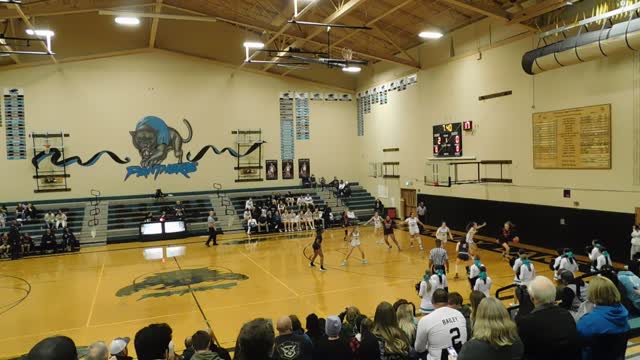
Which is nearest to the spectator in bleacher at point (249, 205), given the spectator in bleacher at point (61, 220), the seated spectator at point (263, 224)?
the seated spectator at point (263, 224)

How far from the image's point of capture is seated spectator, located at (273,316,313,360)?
357cm

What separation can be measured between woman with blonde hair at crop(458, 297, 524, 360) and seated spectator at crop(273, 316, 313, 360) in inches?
50.5

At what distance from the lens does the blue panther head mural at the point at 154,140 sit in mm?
24500

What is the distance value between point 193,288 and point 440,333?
30.2 feet

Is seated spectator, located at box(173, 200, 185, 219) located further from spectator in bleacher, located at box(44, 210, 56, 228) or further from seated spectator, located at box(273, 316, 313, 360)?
seated spectator, located at box(273, 316, 313, 360)

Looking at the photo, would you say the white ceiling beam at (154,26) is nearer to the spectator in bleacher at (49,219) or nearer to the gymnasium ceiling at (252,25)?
the gymnasium ceiling at (252,25)

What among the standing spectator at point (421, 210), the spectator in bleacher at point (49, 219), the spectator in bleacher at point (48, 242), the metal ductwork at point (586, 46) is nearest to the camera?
the metal ductwork at point (586, 46)

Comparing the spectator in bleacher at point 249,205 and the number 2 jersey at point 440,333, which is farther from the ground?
the number 2 jersey at point 440,333

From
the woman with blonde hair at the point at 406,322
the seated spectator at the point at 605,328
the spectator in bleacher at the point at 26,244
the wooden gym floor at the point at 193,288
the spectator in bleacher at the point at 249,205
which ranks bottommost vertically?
the wooden gym floor at the point at 193,288

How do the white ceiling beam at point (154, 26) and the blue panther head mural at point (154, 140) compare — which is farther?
the blue panther head mural at point (154, 140)

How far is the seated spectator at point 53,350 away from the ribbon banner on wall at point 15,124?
77.8ft

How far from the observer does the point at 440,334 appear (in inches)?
156

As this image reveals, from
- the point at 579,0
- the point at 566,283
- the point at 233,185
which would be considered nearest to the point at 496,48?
the point at 579,0

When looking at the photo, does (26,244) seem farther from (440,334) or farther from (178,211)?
(440,334)
